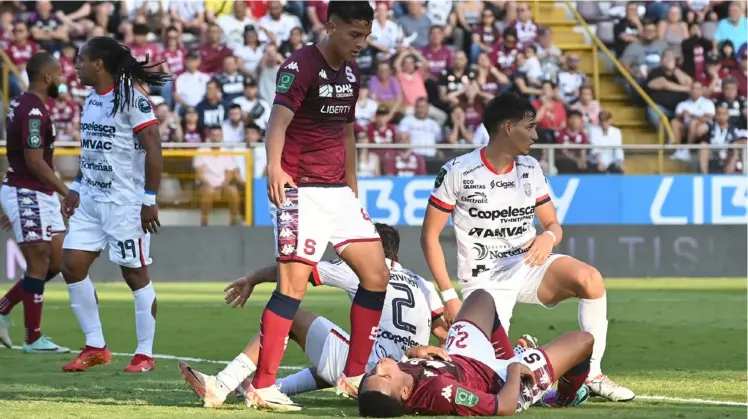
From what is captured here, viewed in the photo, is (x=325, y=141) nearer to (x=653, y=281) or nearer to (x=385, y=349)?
(x=385, y=349)

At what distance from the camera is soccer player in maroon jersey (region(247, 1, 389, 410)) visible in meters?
7.38

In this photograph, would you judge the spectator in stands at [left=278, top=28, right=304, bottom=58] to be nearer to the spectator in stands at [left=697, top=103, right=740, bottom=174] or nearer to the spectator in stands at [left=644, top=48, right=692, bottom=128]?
the spectator in stands at [left=644, top=48, right=692, bottom=128]

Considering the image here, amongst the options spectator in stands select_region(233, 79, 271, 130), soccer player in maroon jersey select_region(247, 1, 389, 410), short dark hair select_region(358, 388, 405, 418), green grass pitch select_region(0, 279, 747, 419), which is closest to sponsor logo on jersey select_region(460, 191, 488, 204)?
soccer player in maroon jersey select_region(247, 1, 389, 410)

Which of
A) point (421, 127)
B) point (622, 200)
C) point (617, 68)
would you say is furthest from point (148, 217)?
point (617, 68)

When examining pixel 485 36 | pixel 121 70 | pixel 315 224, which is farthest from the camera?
pixel 485 36

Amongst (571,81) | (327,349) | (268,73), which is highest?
(268,73)

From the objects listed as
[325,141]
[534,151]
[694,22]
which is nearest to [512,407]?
[325,141]

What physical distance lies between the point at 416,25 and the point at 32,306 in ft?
44.7

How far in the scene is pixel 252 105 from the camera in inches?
848

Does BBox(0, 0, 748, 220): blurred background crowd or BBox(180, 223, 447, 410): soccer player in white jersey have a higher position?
BBox(0, 0, 748, 220): blurred background crowd

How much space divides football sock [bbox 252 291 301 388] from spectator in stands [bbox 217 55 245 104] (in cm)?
1459

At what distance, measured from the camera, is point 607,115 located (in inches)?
876

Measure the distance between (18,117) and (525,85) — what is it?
13200 millimetres

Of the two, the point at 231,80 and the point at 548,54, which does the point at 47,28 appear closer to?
the point at 231,80
